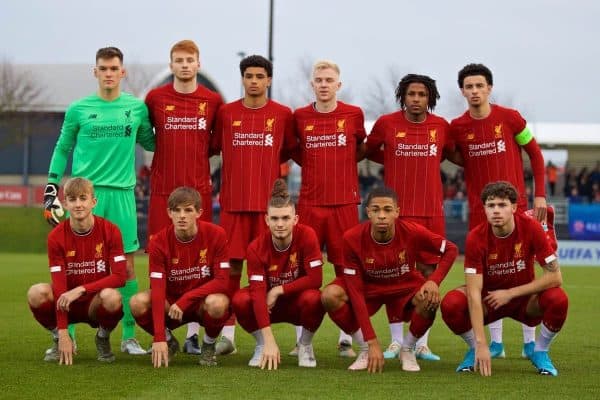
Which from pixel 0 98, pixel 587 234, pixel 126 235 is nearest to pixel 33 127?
pixel 0 98

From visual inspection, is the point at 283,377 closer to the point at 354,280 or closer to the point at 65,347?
the point at 354,280

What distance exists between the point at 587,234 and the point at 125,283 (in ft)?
52.7

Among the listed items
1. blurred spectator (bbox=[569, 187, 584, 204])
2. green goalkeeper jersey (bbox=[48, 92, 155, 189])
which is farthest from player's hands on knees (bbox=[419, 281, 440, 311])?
blurred spectator (bbox=[569, 187, 584, 204])

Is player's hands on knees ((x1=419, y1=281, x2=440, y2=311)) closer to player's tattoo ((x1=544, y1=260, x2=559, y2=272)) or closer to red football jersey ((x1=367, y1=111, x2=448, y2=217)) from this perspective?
player's tattoo ((x1=544, y1=260, x2=559, y2=272))

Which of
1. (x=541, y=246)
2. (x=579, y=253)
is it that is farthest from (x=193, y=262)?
(x=579, y=253)

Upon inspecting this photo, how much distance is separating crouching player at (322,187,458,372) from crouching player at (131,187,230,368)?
0.73 m

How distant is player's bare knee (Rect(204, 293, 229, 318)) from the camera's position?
7223 millimetres

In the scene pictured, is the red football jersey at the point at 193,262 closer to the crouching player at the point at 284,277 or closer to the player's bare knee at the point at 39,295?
the crouching player at the point at 284,277

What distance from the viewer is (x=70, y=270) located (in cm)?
746

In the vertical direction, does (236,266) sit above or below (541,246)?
below

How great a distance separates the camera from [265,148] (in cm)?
819

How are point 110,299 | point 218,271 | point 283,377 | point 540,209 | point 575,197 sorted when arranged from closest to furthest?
point 283,377 < point 110,299 < point 218,271 < point 540,209 < point 575,197

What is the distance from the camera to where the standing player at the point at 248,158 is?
816 cm

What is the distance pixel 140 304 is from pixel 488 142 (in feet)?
9.39
